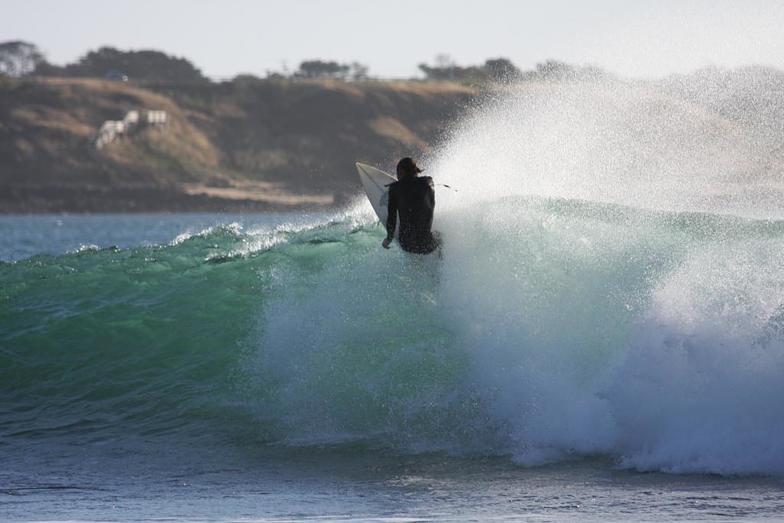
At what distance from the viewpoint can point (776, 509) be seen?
7996 mm

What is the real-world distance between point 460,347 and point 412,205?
1.33 meters

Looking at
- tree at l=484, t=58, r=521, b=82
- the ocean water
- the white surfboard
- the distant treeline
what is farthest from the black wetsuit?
the distant treeline

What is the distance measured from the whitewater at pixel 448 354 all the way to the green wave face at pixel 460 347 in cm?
2

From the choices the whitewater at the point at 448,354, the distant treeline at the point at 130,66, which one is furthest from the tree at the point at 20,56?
the whitewater at the point at 448,354

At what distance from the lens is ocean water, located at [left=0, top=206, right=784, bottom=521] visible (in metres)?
8.79

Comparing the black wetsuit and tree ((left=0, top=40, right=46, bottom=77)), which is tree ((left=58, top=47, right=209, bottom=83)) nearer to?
tree ((left=0, top=40, right=46, bottom=77))

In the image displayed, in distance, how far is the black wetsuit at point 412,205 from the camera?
454 inches

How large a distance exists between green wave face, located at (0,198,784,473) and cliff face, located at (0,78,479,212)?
86.2 m

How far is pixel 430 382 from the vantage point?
11.0m

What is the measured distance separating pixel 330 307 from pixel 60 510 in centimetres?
438

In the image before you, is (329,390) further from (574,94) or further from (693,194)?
(574,94)

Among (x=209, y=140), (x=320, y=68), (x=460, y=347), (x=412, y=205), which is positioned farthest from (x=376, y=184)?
(x=320, y=68)

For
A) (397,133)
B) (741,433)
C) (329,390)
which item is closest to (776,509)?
(741,433)

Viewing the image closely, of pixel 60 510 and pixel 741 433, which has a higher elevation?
pixel 741 433
